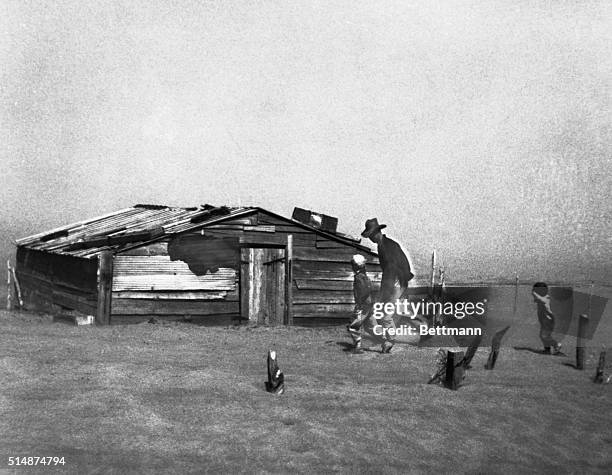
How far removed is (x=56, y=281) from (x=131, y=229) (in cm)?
313

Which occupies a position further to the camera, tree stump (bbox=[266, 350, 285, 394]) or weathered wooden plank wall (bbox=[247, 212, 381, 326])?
weathered wooden plank wall (bbox=[247, 212, 381, 326])

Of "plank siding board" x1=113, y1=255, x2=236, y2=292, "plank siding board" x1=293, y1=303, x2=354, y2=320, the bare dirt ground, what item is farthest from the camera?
"plank siding board" x1=293, y1=303, x2=354, y2=320

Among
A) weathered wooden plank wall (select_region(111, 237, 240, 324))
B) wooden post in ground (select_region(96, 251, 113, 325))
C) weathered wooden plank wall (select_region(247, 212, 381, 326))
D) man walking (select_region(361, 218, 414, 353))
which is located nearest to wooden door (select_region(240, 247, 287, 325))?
weathered wooden plank wall (select_region(111, 237, 240, 324))

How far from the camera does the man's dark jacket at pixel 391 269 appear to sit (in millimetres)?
15969

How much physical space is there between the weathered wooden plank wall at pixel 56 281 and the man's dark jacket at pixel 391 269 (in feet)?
28.0

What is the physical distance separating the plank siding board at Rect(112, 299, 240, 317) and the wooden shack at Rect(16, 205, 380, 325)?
3 cm

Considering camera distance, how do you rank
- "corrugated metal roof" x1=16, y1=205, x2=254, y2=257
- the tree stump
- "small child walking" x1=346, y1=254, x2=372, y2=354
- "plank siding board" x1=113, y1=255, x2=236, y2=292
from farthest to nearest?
1. "corrugated metal roof" x1=16, y1=205, x2=254, y2=257
2. "plank siding board" x1=113, y1=255, x2=236, y2=292
3. "small child walking" x1=346, y1=254, x2=372, y2=354
4. the tree stump

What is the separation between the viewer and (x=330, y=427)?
978cm

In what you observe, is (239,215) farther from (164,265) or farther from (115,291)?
(115,291)

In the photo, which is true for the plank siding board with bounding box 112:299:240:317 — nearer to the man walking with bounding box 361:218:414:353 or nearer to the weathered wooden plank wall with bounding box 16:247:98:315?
the weathered wooden plank wall with bounding box 16:247:98:315

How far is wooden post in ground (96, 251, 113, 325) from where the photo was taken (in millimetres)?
19906

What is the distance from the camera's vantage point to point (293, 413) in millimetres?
10352

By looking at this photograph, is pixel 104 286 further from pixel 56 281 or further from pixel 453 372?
pixel 453 372

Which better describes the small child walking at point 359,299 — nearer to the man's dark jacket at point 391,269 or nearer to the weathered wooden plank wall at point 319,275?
the man's dark jacket at point 391,269
